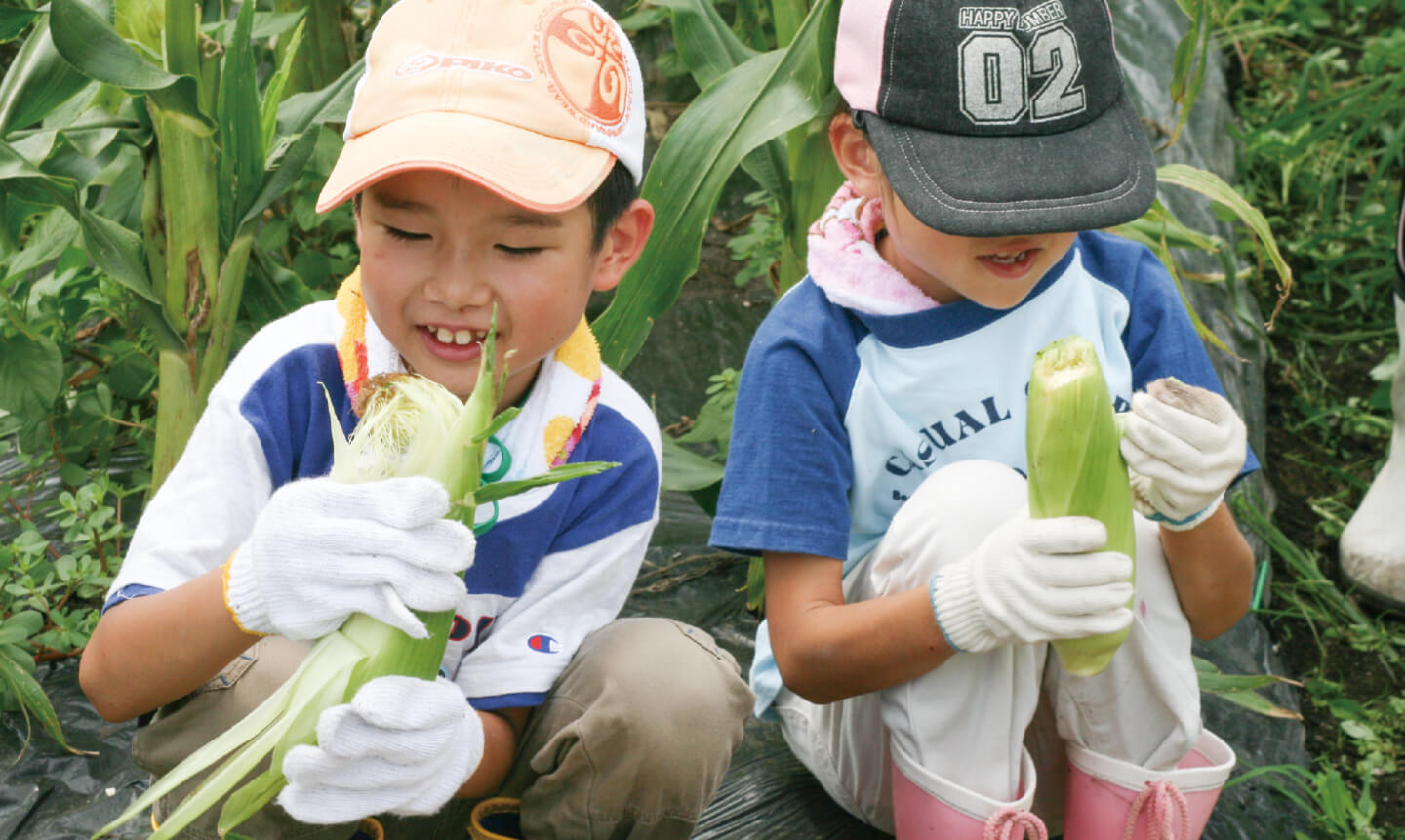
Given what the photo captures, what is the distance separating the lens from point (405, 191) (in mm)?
1267

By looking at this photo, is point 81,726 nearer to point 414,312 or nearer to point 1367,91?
point 414,312

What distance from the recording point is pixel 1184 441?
50.7 inches

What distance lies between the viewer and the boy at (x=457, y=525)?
44.4 inches

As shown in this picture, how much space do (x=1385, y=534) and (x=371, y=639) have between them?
5.89ft

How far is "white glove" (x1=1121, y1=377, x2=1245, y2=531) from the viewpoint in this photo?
4.20 feet

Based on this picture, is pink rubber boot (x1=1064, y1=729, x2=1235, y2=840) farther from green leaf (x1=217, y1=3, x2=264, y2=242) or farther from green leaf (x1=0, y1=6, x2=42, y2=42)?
green leaf (x1=0, y1=6, x2=42, y2=42)

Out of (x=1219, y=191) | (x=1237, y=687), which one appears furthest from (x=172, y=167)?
(x=1237, y=687)

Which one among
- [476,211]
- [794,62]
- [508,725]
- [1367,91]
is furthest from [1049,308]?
[1367,91]

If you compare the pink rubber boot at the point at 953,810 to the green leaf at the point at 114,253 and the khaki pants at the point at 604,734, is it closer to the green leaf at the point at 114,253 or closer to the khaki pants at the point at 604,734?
the khaki pants at the point at 604,734

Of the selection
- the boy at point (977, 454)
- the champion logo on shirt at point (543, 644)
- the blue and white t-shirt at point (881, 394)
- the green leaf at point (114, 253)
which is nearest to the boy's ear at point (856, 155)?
the boy at point (977, 454)

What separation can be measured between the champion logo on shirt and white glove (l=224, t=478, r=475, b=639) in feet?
0.97

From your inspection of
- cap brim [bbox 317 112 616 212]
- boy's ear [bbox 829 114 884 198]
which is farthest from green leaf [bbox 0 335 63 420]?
boy's ear [bbox 829 114 884 198]

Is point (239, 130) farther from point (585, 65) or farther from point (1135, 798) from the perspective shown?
point (1135, 798)

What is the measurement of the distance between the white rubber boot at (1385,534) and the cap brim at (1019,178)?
116cm
